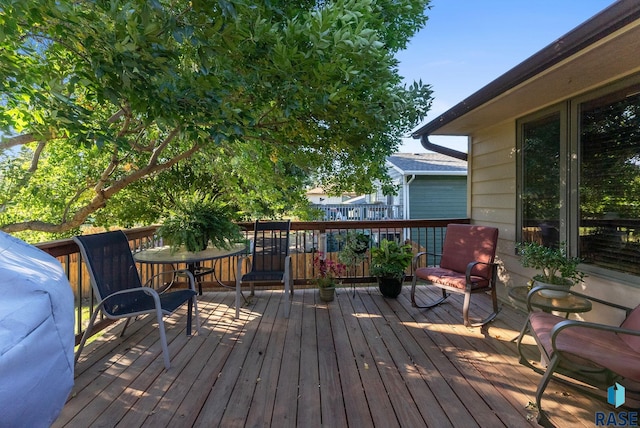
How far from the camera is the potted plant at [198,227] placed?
3.23m

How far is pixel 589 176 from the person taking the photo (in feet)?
9.29

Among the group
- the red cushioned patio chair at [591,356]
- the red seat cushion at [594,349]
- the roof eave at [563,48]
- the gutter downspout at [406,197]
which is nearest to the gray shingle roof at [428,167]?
the gutter downspout at [406,197]

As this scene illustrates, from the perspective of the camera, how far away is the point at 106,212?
6.25 meters

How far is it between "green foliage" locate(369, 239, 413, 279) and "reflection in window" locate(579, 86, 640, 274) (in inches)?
70.2

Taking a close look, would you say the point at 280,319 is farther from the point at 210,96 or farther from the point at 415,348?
the point at 210,96

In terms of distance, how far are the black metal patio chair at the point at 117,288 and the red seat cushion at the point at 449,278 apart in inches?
98.1

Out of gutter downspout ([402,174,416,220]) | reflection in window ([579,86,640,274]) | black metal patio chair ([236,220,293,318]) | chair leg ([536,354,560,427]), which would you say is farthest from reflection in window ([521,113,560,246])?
gutter downspout ([402,174,416,220])

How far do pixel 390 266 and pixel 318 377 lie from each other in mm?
2047

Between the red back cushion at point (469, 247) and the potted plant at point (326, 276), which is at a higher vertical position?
the red back cushion at point (469, 247)

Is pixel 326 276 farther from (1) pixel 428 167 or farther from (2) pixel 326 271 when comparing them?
(1) pixel 428 167

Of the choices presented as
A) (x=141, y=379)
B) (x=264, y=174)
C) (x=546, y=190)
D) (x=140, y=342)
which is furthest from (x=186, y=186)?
(x=546, y=190)

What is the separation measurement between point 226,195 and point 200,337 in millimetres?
4136

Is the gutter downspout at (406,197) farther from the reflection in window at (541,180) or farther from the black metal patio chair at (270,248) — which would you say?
the black metal patio chair at (270,248)

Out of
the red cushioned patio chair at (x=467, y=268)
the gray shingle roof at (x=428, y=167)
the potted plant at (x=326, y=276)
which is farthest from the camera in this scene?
the gray shingle roof at (x=428, y=167)
